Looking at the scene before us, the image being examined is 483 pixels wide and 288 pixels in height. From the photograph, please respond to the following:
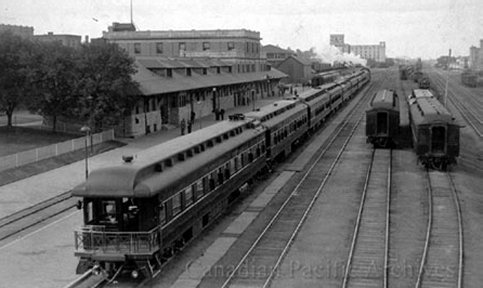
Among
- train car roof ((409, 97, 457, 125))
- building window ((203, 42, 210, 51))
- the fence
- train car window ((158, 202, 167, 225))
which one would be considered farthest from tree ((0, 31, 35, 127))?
building window ((203, 42, 210, 51))

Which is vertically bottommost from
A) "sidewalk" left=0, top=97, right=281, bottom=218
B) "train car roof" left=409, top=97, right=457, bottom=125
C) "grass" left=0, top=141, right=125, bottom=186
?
"sidewalk" left=0, top=97, right=281, bottom=218

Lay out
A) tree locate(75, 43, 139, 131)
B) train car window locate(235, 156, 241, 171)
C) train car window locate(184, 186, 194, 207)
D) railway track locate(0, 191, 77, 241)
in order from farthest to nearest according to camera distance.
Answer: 1. tree locate(75, 43, 139, 131)
2. train car window locate(235, 156, 241, 171)
3. railway track locate(0, 191, 77, 241)
4. train car window locate(184, 186, 194, 207)

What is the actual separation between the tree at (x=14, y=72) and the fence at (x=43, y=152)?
6804 millimetres

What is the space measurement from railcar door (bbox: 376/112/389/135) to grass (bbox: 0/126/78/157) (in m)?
24.9

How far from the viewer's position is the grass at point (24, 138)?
46.0 metres

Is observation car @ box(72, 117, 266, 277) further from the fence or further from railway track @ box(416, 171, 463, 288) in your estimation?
the fence

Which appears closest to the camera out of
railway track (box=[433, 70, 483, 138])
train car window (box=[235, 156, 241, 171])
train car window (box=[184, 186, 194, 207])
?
train car window (box=[184, 186, 194, 207])

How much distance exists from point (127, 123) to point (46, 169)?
47.2 feet

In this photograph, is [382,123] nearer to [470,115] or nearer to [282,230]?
[282,230]

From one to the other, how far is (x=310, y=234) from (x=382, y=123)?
25912 mm

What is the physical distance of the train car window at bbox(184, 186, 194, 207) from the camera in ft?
77.2

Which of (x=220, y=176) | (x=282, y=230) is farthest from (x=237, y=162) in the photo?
(x=282, y=230)

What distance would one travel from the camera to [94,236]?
19891 millimetres

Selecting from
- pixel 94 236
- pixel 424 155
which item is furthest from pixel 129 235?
pixel 424 155
